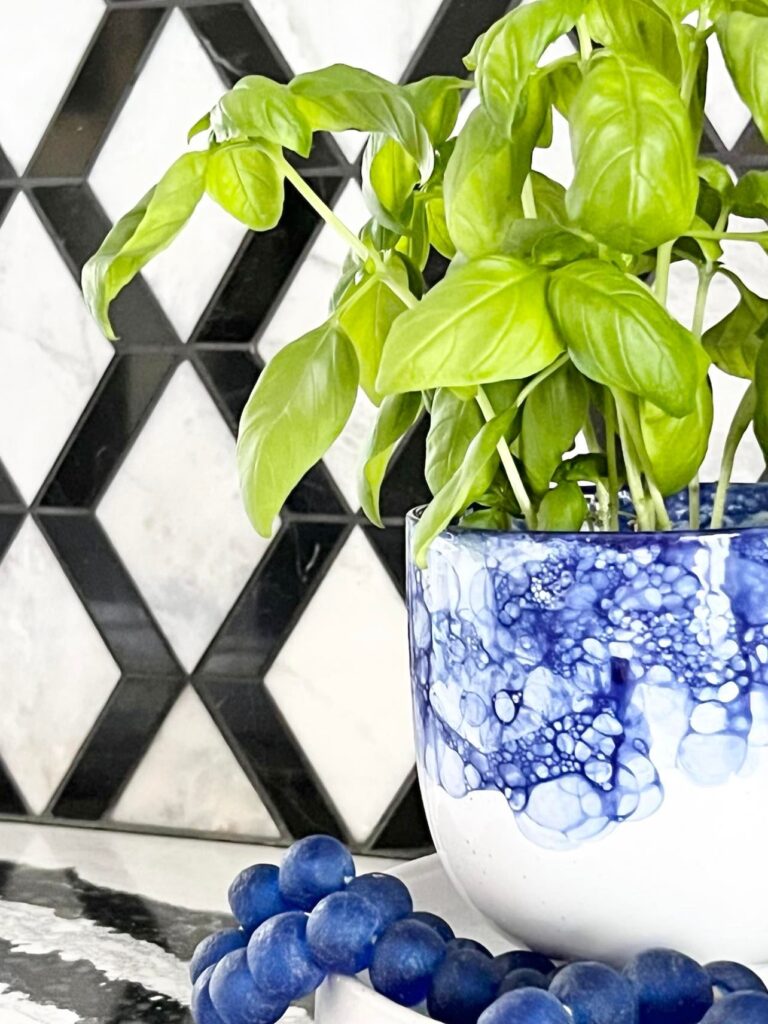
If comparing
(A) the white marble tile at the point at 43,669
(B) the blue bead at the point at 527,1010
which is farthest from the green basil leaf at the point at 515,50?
(A) the white marble tile at the point at 43,669

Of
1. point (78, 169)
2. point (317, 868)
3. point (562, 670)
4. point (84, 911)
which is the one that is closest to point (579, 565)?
point (562, 670)

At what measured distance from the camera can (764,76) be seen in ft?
1.30

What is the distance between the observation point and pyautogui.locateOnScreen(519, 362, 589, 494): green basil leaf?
457 millimetres

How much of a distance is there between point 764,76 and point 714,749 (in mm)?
200

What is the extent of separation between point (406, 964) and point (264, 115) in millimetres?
264

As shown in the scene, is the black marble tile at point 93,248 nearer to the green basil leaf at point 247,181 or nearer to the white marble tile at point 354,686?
the white marble tile at point 354,686

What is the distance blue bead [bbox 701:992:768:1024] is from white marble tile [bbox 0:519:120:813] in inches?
24.5

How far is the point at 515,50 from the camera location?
14.7 inches

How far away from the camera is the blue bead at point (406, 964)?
1.38 ft

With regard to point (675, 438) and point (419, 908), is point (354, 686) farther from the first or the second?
point (675, 438)

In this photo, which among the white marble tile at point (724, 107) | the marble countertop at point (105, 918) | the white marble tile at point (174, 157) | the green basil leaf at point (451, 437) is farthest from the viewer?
the white marble tile at point (174, 157)

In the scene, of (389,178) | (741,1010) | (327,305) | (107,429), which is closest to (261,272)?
(327,305)

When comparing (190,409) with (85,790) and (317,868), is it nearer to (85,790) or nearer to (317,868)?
(85,790)

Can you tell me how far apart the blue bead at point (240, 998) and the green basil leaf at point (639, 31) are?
0.33 meters
